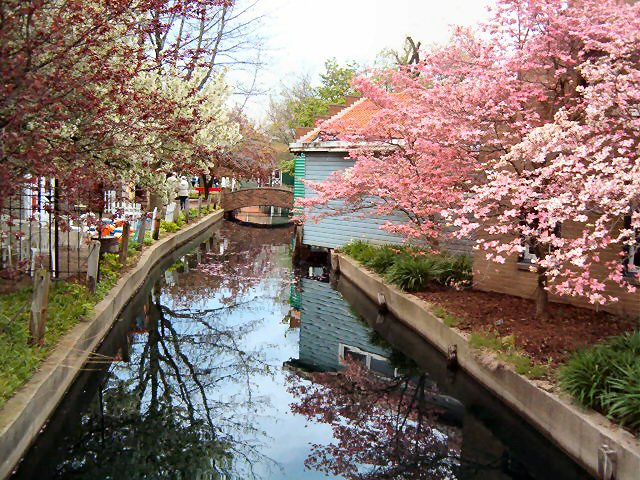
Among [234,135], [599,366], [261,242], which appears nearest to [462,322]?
[599,366]

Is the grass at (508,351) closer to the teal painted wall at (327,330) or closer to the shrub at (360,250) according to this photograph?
the teal painted wall at (327,330)

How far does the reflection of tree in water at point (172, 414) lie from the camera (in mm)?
7184

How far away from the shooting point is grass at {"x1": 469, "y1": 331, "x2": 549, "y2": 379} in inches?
329

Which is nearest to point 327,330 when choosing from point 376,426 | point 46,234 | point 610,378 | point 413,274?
point 413,274

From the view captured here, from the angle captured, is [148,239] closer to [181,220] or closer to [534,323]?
[181,220]

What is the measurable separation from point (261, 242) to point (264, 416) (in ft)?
76.8

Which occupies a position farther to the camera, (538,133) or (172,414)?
(172,414)

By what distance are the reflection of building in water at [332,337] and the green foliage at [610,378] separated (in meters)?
4.13

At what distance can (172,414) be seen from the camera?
28.9 ft

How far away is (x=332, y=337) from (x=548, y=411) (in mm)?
6475

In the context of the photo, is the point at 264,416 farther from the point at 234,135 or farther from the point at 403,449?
the point at 234,135

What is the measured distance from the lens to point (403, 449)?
26.3ft

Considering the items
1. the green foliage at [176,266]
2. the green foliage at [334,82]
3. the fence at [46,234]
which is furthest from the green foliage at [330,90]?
the fence at [46,234]

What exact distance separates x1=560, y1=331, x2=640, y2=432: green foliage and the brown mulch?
0.82 m
